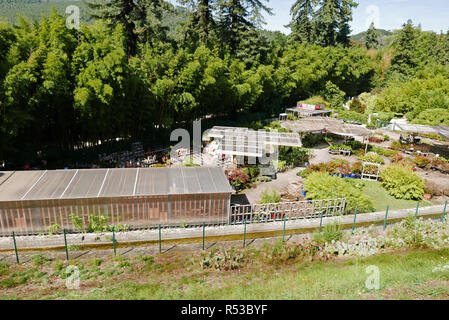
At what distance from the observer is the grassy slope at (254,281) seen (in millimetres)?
9117

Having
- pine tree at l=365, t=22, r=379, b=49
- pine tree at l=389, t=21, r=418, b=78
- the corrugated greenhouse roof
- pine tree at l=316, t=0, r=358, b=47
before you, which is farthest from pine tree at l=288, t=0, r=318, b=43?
the corrugated greenhouse roof

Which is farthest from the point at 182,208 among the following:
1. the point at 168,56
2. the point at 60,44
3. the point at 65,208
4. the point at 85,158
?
the point at 168,56

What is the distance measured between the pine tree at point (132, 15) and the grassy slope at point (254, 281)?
20.5 meters

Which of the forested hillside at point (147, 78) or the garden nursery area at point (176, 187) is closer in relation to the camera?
the garden nursery area at point (176, 187)

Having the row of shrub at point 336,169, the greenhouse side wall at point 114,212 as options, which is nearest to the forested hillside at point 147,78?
the greenhouse side wall at point 114,212

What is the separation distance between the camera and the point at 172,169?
15273mm

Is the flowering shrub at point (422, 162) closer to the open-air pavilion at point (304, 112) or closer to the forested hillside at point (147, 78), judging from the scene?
the forested hillside at point (147, 78)

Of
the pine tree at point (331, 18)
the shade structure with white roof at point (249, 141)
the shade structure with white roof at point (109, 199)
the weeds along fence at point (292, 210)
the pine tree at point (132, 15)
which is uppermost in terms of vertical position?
the pine tree at point (331, 18)

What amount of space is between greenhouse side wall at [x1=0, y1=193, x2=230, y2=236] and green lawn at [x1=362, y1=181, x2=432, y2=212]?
9022 millimetres

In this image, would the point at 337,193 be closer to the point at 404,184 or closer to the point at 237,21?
the point at 404,184

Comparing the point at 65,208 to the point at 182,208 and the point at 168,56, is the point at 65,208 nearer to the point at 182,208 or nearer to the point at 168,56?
the point at 182,208

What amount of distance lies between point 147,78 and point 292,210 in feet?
45.3

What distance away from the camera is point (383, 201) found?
17.3 m

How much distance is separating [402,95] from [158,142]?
34715mm
